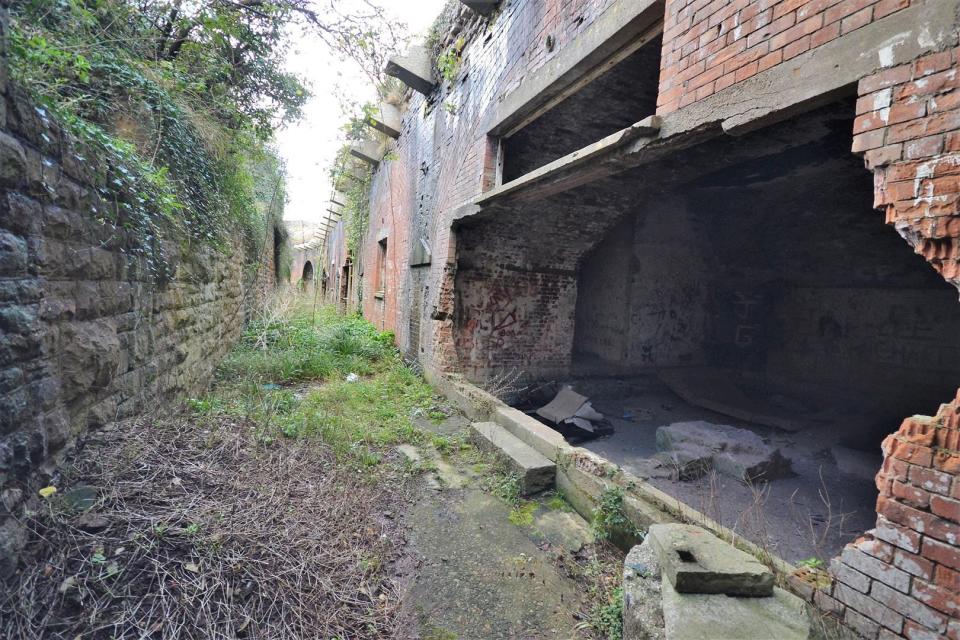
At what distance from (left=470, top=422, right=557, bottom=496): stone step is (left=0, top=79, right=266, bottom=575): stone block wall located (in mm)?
3109

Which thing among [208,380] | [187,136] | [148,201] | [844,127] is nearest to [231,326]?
[208,380]

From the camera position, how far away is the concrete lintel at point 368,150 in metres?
11.9

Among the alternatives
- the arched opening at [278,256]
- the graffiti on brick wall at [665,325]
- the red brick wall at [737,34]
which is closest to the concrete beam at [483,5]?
the red brick wall at [737,34]

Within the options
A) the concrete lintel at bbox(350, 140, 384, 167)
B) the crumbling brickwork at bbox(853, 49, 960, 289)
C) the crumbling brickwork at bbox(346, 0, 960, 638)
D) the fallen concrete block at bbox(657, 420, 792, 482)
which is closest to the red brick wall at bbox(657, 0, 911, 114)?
the crumbling brickwork at bbox(346, 0, 960, 638)

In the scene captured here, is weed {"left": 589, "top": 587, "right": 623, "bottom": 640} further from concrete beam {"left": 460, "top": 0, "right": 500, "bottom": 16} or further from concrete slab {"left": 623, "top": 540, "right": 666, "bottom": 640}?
concrete beam {"left": 460, "top": 0, "right": 500, "bottom": 16}

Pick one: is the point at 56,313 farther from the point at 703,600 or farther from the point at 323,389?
the point at 323,389

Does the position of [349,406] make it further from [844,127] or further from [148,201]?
[844,127]

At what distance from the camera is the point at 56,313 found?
213cm

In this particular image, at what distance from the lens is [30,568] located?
1.69 m

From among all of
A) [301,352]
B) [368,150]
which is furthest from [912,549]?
[368,150]

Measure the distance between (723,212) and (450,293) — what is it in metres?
5.89

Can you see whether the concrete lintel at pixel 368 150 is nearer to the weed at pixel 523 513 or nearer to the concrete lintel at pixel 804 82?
the concrete lintel at pixel 804 82

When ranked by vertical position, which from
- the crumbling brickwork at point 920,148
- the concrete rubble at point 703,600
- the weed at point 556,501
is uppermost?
the crumbling brickwork at point 920,148

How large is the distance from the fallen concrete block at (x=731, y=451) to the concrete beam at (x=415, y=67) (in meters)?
7.42
